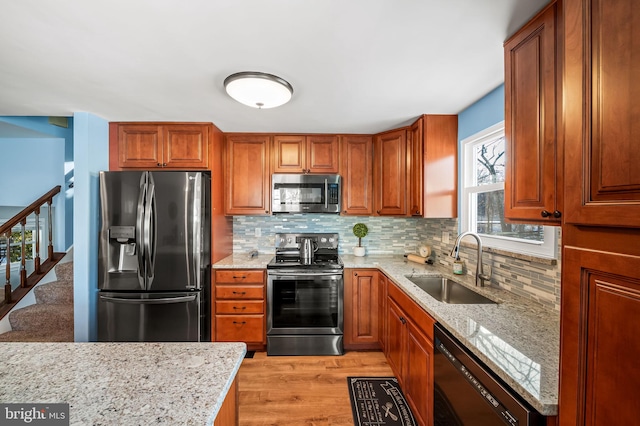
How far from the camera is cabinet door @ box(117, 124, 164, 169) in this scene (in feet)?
8.54

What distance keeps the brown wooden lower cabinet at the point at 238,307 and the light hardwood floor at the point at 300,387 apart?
26 centimetres

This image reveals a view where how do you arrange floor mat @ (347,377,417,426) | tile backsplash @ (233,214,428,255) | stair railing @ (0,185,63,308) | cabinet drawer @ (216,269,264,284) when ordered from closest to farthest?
1. floor mat @ (347,377,417,426)
2. cabinet drawer @ (216,269,264,284)
3. stair railing @ (0,185,63,308)
4. tile backsplash @ (233,214,428,255)

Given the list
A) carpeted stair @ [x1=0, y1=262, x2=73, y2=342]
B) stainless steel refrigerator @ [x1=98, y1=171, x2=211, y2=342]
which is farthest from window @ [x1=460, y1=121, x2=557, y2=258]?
carpeted stair @ [x1=0, y1=262, x2=73, y2=342]

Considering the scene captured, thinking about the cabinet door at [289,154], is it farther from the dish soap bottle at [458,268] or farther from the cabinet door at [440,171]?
the dish soap bottle at [458,268]

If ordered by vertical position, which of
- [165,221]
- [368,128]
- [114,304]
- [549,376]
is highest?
[368,128]

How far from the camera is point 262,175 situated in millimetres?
2895

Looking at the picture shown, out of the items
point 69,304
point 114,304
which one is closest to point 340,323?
point 114,304

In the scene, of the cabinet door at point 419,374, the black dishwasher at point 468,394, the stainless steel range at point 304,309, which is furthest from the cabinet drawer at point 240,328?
the black dishwasher at point 468,394

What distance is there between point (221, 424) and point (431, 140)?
8.23ft

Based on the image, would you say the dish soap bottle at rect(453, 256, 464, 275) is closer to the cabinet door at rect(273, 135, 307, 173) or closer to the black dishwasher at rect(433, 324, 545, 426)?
the black dishwasher at rect(433, 324, 545, 426)

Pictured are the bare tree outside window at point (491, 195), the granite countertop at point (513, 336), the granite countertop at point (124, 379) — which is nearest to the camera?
the granite countertop at point (124, 379)

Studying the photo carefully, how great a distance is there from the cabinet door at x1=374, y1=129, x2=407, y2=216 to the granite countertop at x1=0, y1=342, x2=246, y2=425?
2.13 m

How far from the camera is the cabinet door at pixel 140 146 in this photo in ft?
8.54

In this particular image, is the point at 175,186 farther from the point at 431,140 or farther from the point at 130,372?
the point at 431,140
